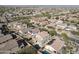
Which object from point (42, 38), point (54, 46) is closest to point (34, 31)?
point (42, 38)

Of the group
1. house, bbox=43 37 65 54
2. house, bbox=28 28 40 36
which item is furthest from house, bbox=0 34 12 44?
house, bbox=43 37 65 54

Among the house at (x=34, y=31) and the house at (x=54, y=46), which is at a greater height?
the house at (x=34, y=31)

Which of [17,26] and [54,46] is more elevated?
[17,26]

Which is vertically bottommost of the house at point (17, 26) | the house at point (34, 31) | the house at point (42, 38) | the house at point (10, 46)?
the house at point (10, 46)

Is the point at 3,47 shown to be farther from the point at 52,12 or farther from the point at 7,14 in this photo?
the point at 52,12

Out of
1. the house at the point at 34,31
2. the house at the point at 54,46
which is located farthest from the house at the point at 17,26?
the house at the point at 54,46

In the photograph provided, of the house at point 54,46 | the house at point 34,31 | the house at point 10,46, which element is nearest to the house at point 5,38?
the house at point 10,46

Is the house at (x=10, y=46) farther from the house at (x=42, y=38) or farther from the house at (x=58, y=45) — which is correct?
the house at (x=58, y=45)

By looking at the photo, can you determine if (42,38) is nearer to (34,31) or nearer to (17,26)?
(34,31)

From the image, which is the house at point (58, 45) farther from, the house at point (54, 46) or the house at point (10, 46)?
the house at point (10, 46)

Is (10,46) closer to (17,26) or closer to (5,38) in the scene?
(5,38)
